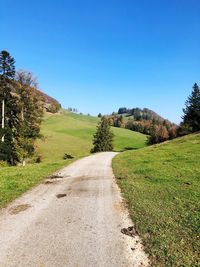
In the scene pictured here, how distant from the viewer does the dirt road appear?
5945 millimetres

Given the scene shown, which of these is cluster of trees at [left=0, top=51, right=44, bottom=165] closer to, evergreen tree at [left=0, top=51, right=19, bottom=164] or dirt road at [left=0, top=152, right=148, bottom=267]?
evergreen tree at [left=0, top=51, right=19, bottom=164]

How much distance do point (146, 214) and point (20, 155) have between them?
1152 inches

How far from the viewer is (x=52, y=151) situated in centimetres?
7244

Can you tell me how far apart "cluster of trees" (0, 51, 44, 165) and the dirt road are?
2363 cm

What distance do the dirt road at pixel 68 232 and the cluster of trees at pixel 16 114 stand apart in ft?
77.5

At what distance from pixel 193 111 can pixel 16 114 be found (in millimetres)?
45520

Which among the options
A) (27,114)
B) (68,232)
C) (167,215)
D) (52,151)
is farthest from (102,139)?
(68,232)

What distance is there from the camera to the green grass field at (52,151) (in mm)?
14758

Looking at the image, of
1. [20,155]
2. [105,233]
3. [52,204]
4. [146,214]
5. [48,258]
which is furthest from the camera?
[20,155]

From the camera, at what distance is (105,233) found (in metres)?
7.49

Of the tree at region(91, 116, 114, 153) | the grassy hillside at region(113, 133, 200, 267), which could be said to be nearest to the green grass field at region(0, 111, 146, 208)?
the tree at region(91, 116, 114, 153)

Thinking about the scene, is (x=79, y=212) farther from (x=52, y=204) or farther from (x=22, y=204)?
(x=22, y=204)

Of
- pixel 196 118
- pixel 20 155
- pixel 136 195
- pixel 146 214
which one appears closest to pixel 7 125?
pixel 20 155

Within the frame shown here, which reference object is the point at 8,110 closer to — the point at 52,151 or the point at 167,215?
the point at 167,215
